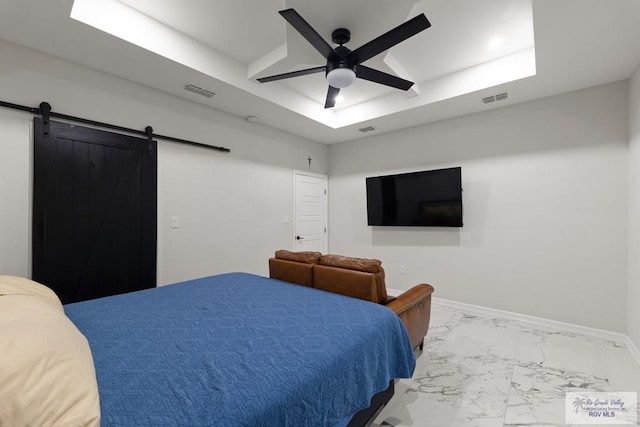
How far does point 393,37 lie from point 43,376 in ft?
7.50

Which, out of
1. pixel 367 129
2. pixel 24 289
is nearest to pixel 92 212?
pixel 24 289

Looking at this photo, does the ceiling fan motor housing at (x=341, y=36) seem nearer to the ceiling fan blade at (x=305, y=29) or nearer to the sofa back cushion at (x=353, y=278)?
A: the ceiling fan blade at (x=305, y=29)

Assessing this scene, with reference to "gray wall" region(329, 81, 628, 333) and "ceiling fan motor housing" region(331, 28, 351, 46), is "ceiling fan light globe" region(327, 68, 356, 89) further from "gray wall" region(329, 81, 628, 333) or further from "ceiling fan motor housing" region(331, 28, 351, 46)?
"gray wall" region(329, 81, 628, 333)

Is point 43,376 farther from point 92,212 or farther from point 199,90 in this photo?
point 199,90

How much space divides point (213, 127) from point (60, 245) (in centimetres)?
203

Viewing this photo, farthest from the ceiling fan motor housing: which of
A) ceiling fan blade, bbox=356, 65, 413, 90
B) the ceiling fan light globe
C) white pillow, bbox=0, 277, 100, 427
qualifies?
white pillow, bbox=0, 277, 100, 427

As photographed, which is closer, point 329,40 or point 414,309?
point 414,309

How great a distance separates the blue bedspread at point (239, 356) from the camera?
967mm

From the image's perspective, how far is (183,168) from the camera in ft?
11.1

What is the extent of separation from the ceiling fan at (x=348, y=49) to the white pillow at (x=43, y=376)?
1876 mm

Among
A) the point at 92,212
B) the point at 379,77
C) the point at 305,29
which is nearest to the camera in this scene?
the point at 305,29

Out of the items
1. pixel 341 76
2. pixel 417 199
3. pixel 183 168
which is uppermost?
pixel 341 76

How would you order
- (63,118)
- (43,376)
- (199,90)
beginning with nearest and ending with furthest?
(43,376) → (63,118) → (199,90)

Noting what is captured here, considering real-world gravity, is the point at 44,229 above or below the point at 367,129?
below
